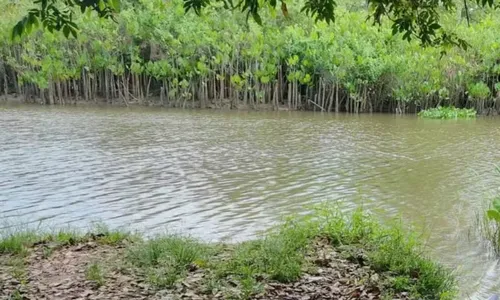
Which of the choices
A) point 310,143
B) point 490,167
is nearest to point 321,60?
point 310,143

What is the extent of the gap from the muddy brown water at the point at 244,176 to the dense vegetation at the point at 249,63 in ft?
21.7

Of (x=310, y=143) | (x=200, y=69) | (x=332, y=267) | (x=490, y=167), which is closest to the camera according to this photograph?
(x=332, y=267)

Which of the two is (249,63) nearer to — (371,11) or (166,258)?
(371,11)

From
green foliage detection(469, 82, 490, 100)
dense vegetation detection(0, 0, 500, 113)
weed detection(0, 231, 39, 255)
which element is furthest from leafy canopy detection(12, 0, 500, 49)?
green foliage detection(469, 82, 490, 100)

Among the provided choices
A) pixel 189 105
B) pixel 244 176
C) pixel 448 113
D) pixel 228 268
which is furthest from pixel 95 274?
pixel 189 105

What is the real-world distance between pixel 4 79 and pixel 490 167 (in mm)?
25794

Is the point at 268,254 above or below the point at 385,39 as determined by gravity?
below

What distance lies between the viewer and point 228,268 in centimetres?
399

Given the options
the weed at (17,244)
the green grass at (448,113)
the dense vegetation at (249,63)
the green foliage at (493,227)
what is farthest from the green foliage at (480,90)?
the weed at (17,244)

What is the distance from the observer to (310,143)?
14.1 m

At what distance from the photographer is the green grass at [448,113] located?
22641 millimetres

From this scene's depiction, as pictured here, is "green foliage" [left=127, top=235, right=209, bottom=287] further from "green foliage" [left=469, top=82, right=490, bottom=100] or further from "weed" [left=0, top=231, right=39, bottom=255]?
"green foliage" [left=469, top=82, right=490, bottom=100]

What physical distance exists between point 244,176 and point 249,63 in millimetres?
16792

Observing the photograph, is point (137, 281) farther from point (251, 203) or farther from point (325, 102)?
point (325, 102)
